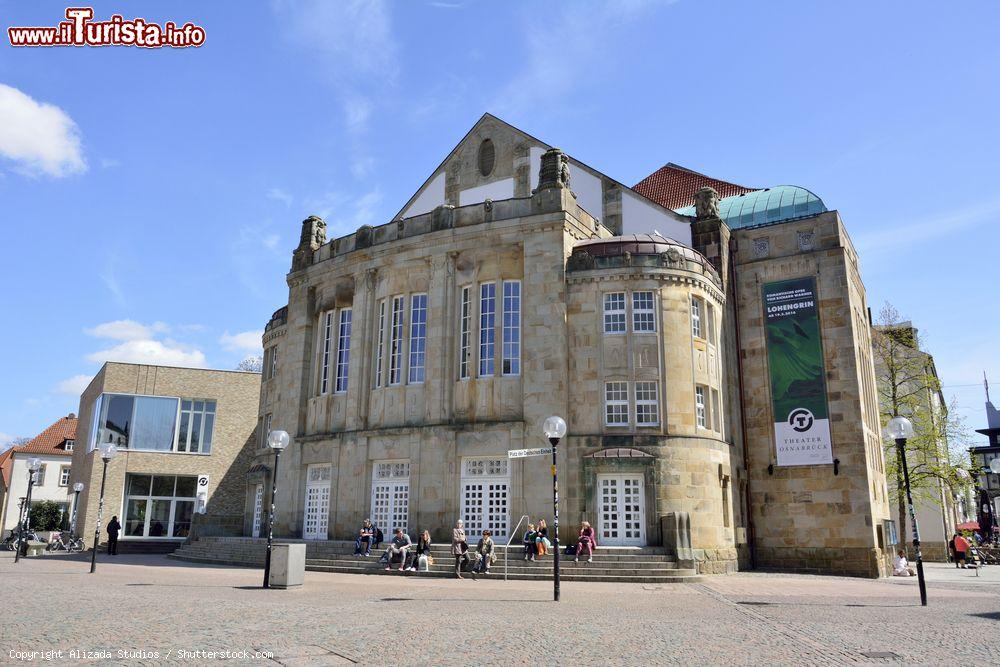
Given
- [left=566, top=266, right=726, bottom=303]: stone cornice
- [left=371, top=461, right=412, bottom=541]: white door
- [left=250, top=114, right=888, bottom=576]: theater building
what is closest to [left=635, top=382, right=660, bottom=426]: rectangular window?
[left=250, top=114, right=888, bottom=576]: theater building

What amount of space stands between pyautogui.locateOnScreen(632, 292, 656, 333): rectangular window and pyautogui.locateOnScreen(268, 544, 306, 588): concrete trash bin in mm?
16003

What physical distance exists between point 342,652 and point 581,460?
19.2 metres

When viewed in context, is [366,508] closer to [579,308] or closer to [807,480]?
[579,308]

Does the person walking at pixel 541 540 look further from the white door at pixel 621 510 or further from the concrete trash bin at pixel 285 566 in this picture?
the concrete trash bin at pixel 285 566

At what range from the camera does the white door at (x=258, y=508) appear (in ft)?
125

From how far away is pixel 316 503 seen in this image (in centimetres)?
3459

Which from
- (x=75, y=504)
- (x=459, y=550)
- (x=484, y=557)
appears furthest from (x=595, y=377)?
(x=75, y=504)

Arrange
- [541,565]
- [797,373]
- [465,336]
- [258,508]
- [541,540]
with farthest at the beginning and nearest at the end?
[258,508] < [797,373] < [465,336] < [541,540] < [541,565]

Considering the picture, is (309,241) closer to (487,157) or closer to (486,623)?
(487,157)

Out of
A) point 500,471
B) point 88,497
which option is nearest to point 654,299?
point 500,471

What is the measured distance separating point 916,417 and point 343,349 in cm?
3161

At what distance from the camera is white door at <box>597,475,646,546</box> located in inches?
1097

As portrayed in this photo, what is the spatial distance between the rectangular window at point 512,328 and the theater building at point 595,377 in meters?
0.09

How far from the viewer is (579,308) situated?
3045 centimetres
